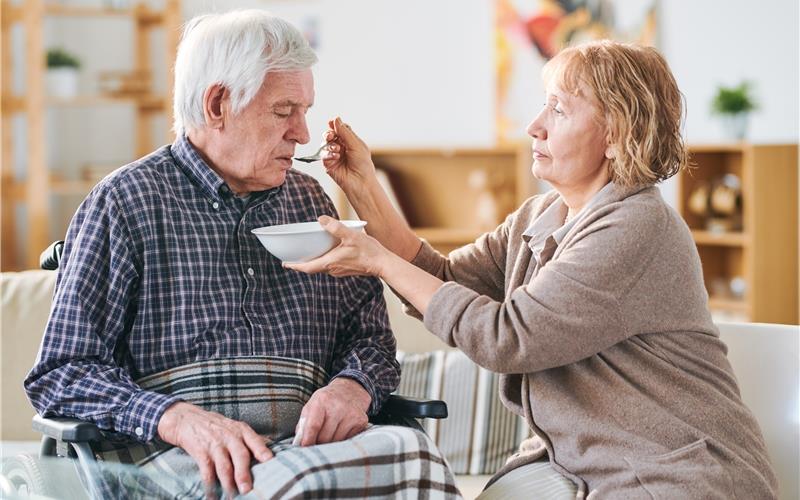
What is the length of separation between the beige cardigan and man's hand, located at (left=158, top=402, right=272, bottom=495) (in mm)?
355

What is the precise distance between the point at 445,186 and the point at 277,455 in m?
3.96

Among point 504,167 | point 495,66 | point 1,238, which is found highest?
point 495,66

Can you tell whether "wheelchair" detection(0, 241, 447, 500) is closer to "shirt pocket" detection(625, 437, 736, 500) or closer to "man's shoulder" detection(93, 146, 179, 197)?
"man's shoulder" detection(93, 146, 179, 197)

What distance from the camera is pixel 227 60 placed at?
5.94 feet

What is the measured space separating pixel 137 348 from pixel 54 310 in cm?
16

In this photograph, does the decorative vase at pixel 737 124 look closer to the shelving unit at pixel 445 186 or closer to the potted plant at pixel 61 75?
the shelving unit at pixel 445 186

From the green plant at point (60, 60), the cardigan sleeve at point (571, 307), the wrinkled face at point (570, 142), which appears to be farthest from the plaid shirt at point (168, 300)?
the green plant at point (60, 60)

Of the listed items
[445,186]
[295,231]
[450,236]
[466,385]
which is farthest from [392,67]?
[295,231]

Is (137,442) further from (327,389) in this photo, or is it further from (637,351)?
(637,351)

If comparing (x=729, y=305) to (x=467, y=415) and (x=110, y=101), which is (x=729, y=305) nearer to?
(x=467, y=415)

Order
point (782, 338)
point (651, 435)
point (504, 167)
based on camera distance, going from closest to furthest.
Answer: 1. point (651, 435)
2. point (782, 338)
3. point (504, 167)

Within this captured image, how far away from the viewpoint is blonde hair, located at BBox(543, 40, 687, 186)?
1.68 metres

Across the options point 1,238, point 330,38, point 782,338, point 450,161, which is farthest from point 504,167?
point 782,338

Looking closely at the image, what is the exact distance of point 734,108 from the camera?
4.50 m
